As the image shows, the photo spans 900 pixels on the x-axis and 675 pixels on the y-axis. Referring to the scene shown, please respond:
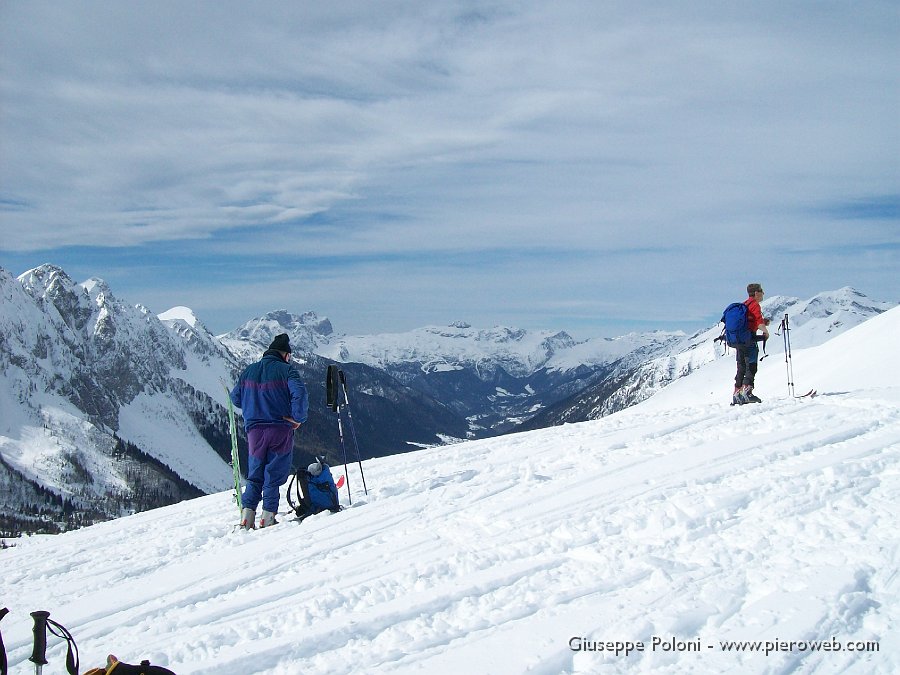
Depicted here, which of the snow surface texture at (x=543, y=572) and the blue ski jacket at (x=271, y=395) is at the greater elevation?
the blue ski jacket at (x=271, y=395)

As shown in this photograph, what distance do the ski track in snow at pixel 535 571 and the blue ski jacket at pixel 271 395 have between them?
1.73m

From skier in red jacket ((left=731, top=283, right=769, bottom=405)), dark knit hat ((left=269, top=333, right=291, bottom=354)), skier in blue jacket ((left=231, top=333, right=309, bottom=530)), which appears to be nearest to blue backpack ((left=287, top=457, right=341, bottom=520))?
skier in blue jacket ((left=231, top=333, right=309, bottom=530))

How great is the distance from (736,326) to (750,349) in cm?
73

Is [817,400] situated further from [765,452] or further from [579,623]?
[579,623]

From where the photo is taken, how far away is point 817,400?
46.5ft

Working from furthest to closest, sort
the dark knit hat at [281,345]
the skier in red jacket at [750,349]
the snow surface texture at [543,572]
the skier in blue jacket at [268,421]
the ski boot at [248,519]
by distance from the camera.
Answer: the skier in red jacket at [750,349]
the dark knit hat at [281,345]
the skier in blue jacket at [268,421]
the ski boot at [248,519]
the snow surface texture at [543,572]

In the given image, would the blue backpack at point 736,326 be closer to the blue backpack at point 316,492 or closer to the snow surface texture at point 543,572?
the snow surface texture at point 543,572

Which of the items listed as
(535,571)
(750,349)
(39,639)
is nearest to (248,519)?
(535,571)

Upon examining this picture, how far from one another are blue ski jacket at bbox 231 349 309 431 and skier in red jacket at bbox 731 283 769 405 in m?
10.9

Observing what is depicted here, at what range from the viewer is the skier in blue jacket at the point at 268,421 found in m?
10.6

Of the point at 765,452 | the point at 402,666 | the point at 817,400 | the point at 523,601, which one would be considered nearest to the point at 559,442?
the point at 765,452

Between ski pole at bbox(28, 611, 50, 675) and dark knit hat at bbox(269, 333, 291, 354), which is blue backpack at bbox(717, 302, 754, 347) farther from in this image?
ski pole at bbox(28, 611, 50, 675)

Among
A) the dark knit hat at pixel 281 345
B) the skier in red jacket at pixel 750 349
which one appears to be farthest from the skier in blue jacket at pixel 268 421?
the skier in red jacket at pixel 750 349

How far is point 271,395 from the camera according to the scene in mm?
10656
